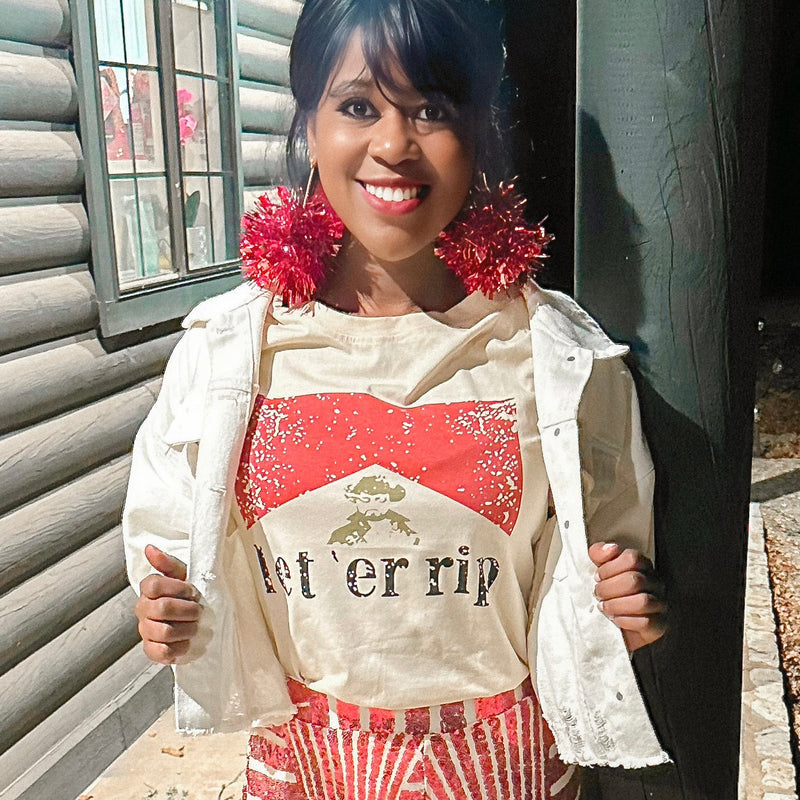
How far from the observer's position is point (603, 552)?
121cm

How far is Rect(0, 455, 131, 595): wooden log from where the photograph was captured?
2.90m

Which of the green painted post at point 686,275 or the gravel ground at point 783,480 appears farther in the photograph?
the gravel ground at point 783,480

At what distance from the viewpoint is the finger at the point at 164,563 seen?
1.29 m

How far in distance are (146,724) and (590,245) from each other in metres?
2.86

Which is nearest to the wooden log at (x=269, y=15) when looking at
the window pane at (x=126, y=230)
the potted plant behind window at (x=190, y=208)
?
the potted plant behind window at (x=190, y=208)

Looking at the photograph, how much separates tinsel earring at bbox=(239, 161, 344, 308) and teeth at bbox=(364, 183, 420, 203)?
136 mm

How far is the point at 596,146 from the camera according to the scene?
49.8 inches

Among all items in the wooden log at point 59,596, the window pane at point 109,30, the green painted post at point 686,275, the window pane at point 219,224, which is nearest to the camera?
the green painted post at point 686,275

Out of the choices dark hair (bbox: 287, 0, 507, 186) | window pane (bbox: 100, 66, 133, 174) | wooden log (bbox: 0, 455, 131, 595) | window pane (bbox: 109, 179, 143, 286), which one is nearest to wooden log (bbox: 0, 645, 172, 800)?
wooden log (bbox: 0, 455, 131, 595)

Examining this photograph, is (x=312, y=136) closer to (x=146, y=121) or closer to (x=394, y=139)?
(x=394, y=139)

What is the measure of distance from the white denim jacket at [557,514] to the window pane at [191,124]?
2.57m

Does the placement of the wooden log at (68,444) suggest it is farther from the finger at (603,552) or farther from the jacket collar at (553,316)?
the finger at (603,552)

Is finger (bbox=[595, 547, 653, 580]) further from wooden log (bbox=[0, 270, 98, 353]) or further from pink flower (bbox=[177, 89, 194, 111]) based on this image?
pink flower (bbox=[177, 89, 194, 111])

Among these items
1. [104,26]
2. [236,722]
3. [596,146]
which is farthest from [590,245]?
[104,26]
